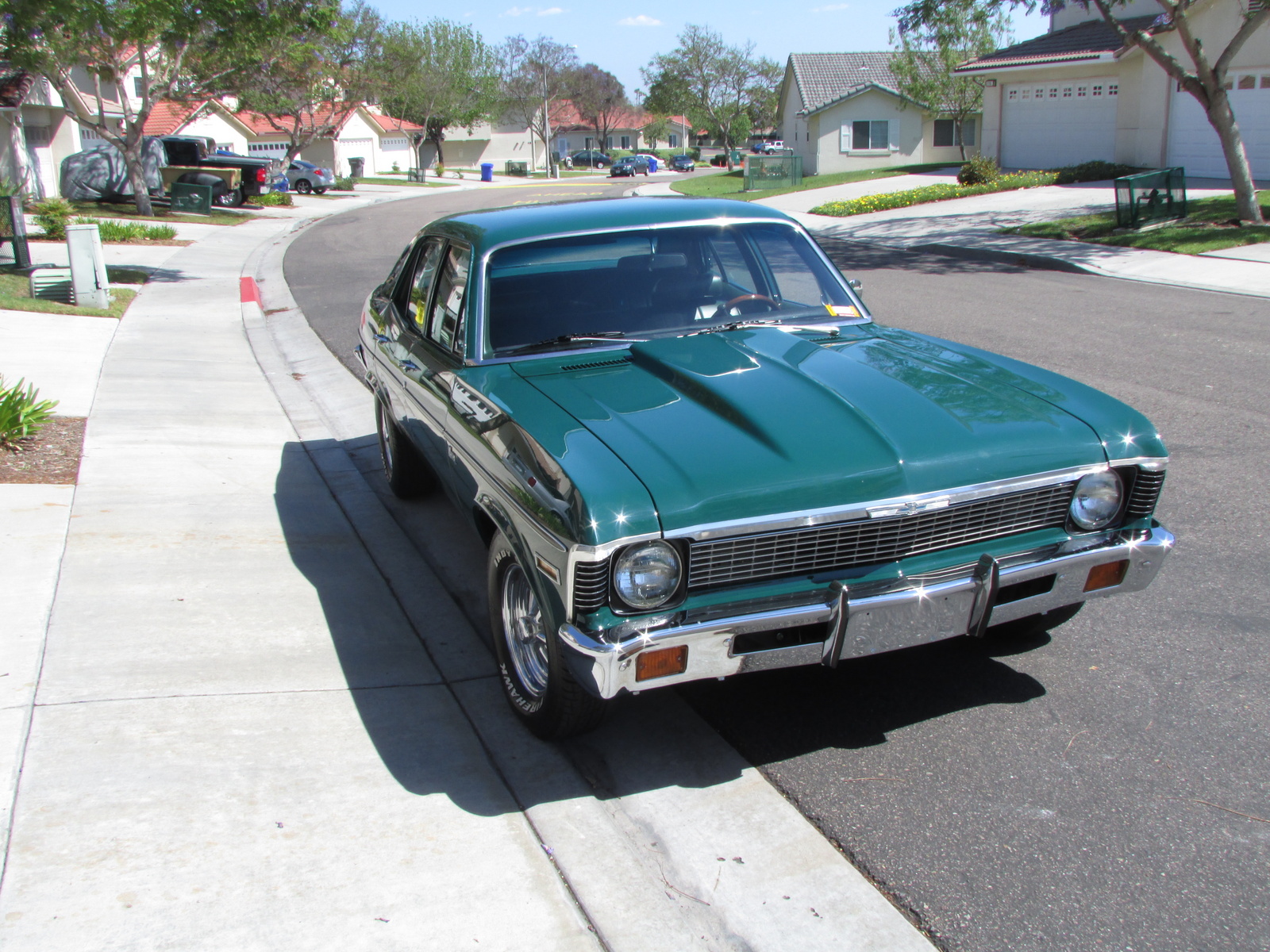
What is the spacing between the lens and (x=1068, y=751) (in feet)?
11.5

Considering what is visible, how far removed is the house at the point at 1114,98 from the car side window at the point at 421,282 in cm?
1958

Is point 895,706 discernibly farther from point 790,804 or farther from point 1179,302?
point 1179,302

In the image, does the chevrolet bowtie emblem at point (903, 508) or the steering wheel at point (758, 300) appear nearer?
the chevrolet bowtie emblem at point (903, 508)

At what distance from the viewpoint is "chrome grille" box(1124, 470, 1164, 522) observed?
352cm

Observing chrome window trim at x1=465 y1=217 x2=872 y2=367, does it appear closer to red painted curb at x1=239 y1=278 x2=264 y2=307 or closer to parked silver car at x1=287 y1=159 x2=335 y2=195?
red painted curb at x1=239 y1=278 x2=264 y2=307

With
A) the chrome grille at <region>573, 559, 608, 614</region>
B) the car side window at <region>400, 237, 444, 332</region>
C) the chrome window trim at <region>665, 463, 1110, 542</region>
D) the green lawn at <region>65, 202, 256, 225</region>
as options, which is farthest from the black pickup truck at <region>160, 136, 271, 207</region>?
the chrome window trim at <region>665, 463, 1110, 542</region>

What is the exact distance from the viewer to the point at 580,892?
295 cm

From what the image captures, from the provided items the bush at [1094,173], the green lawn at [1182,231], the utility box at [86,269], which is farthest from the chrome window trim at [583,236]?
the bush at [1094,173]

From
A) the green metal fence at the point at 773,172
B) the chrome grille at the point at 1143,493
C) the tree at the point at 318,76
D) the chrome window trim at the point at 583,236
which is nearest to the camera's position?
the chrome grille at the point at 1143,493

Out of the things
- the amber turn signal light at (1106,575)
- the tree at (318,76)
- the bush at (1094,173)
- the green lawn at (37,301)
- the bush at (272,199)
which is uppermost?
the tree at (318,76)

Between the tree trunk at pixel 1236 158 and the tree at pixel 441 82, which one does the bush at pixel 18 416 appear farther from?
the tree at pixel 441 82

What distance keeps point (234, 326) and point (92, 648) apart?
897 centimetres

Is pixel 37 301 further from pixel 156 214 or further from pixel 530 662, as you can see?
pixel 156 214

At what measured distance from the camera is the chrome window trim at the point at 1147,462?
346cm
